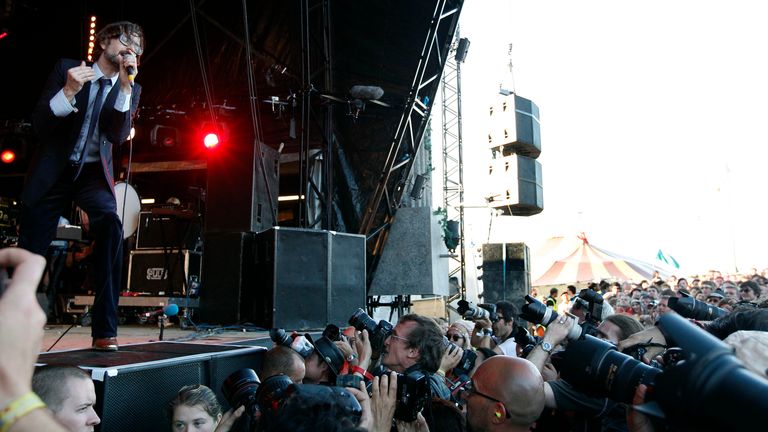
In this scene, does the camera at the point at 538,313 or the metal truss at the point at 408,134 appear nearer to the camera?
the camera at the point at 538,313

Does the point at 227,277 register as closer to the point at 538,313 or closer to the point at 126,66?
the point at 126,66

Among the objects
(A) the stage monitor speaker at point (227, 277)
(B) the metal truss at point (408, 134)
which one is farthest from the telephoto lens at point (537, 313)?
(B) the metal truss at point (408, 134)

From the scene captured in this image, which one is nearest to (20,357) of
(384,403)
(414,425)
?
(384,403)

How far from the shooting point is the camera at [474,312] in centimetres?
432

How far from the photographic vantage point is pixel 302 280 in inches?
228

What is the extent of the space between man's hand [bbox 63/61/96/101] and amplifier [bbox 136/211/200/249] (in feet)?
18.0

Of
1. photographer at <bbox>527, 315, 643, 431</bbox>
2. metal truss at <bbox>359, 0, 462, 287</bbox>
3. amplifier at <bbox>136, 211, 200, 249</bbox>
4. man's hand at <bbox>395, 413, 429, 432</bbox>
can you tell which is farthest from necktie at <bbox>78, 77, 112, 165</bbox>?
amplifier at <bbox>136, 211, 200, 249</bbox>

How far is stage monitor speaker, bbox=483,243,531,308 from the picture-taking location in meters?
11.0

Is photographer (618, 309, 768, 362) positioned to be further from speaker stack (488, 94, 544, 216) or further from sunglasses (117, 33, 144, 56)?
speaker stack (488, 94, 544, 216)

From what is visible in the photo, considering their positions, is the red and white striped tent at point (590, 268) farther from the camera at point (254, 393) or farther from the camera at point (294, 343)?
the camera at point (254, 393)

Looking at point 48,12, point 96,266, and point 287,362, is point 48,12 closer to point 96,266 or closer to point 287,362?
point 96,266

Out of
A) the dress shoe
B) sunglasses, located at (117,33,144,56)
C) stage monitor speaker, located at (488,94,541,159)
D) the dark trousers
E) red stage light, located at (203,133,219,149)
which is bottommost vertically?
the dress shoe

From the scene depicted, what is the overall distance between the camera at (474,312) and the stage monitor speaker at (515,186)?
5701 mm

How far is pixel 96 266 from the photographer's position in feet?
10.3
